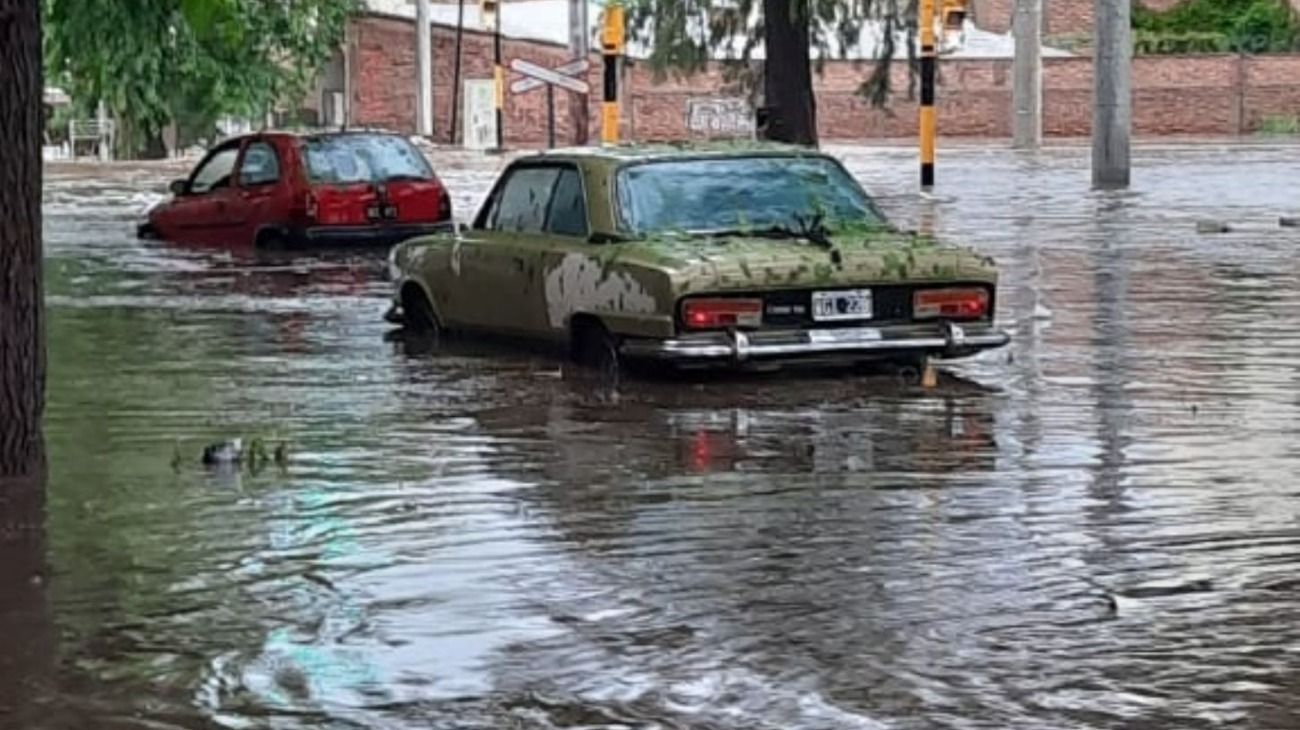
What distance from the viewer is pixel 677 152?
15.0 meters

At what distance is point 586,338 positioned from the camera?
14.6m

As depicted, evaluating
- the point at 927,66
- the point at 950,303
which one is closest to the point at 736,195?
the point at 950,303

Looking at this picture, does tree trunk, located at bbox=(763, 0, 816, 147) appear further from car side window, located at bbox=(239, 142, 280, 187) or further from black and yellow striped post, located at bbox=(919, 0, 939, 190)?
car side window, located at bbox=(239, 142, 280, 187)

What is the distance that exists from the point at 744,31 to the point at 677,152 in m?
24.5

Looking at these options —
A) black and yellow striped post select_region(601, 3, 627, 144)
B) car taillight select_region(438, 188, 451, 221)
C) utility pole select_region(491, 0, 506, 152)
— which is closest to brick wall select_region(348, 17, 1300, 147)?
utility pole select_region(491, 0, 506, 152)

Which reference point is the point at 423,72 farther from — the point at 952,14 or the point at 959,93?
the point at 952,14

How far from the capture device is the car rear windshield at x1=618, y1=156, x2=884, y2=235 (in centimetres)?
1434

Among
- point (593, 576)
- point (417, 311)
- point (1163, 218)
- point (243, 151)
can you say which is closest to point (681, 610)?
point (593, 576)

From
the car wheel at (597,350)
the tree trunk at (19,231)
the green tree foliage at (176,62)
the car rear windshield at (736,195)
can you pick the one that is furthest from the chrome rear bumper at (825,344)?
the green tree foliage at (176,62)

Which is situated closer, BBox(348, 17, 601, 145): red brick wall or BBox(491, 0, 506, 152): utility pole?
BBox(491, 0, 506, 152): utility pole

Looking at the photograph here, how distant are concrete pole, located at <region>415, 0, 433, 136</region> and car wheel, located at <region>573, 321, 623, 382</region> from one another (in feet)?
169

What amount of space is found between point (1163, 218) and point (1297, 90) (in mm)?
42031

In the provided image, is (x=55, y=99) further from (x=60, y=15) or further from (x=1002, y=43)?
(x=60, y=15)

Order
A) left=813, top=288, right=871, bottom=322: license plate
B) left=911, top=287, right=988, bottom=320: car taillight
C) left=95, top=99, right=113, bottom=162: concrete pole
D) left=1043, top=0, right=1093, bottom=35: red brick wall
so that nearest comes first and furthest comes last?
left=813, top=288, right=871, bottom=322: license plate, left=911, top=287, right=988, bottom=320: car taillight, left=95, top=99, right=113, bottom=162: concrete pole, left=1043, top=0, right=1093, bottom=35: red brick wall
